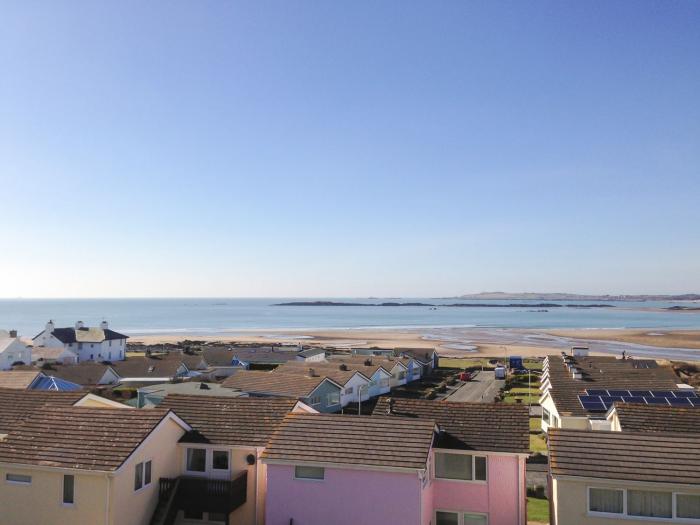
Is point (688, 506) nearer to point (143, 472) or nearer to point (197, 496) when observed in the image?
point (197, 496)

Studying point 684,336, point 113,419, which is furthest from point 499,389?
point 684,336

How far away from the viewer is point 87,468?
17859 millimetres

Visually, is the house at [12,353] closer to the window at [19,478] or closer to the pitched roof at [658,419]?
the window at [19,478]

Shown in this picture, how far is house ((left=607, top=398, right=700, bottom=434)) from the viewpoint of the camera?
77.9ft

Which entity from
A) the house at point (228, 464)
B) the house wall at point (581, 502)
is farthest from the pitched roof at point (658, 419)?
the house at point (228, 464)

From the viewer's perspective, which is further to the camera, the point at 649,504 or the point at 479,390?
the point at 479,390

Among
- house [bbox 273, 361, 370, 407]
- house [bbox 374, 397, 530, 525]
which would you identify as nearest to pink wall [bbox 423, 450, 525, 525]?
house [bbox 374, 397, 530, 525]

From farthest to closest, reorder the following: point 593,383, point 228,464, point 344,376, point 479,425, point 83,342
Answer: point 83,342 → point 344,376 → point 593,383 → point 479,425 → point 228,464

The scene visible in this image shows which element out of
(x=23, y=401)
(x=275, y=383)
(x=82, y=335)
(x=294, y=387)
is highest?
(x=23, y=401)

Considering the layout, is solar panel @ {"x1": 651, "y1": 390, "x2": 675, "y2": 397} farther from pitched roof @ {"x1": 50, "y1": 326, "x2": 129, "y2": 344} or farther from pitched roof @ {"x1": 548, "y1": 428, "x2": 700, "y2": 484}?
pitched roof @ {"x1": 50, "y1": 326, "x2": 129, "y2": 344}

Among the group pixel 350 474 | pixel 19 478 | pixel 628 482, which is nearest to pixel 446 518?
pixel 350 474

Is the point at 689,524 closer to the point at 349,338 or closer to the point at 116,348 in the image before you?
the point at 116,348

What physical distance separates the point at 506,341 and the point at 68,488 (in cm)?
12690

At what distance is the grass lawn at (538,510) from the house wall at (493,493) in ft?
14.7
